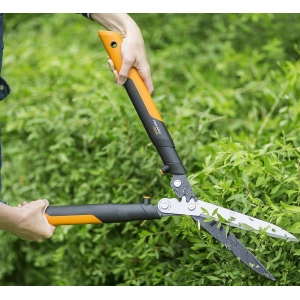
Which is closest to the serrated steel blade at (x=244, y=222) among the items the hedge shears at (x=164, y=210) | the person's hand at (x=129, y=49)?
the hedge shears at (x=164, y=210)

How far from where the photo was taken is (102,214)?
63.4 inches

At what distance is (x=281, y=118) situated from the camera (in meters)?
2.50

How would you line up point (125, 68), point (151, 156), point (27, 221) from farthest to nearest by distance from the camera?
point (151, 156), point (125, 68), point (27, 221)

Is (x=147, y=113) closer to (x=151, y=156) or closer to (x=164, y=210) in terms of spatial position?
(x=164, y=210)

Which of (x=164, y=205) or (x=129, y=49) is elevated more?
(x=129, y=49)

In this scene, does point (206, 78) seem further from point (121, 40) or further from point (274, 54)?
point (121, 40)

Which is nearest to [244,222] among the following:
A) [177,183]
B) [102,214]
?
[177,183]

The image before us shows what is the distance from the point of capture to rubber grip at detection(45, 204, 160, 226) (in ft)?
5.26

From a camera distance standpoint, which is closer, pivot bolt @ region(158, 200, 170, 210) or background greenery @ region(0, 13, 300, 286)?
pivot bolt @ region(158, 200, 170, 210)

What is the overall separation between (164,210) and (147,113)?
324mm

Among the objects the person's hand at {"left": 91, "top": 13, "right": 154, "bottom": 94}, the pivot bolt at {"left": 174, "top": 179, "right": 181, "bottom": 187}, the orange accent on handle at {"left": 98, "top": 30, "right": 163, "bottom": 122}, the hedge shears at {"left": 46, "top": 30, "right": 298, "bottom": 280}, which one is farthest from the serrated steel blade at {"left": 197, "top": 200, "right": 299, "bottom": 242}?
the person's hand at {"left": 91, "top": 13, "right": 154, "bottom": 94}

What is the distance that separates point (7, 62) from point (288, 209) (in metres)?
2.30

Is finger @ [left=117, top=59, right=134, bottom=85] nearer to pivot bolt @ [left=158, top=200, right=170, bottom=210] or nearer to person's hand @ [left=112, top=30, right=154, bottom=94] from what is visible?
person's hand @ [left=112, top=30, right=154, bottom=94]

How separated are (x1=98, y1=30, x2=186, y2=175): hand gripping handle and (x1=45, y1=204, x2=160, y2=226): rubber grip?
0.15 m
